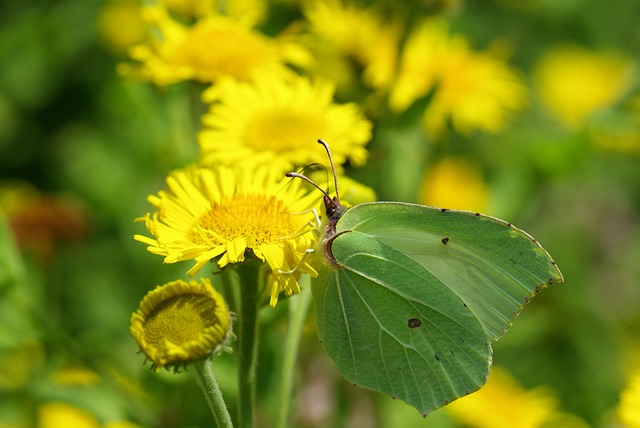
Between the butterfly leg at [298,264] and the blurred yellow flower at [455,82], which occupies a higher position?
the blurred yellow flower at [455,82]

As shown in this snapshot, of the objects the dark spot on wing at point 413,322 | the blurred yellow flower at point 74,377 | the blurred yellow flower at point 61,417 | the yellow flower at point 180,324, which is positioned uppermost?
the yellow flower at point 180,324

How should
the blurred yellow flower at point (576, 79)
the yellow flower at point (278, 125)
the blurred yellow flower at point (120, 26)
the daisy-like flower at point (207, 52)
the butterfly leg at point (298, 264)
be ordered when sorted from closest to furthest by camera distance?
the butterfly leg at point (298, 264)
the yellow flower at point (278, 125)
the daisy-like flower at point (207, 52)
the blurred yellow flower at point (120, 26)
the blurred yellow flower at point (576, 79)

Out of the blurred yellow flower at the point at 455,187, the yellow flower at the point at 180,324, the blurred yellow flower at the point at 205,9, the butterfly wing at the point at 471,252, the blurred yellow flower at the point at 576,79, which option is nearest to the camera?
the yellow flower at the point at 180,324

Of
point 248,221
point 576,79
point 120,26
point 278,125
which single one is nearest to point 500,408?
point 278,125

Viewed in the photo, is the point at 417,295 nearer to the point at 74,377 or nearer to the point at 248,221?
the point at 248,221

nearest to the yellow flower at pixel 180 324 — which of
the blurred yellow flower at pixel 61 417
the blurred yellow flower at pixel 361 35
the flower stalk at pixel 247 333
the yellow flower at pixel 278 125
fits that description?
the flower stalk at pixel 247 333

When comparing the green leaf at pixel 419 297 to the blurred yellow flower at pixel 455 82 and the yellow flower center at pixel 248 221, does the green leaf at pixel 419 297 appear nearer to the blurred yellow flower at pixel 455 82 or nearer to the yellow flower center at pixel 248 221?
the yellow flower center at pixel 248 221
